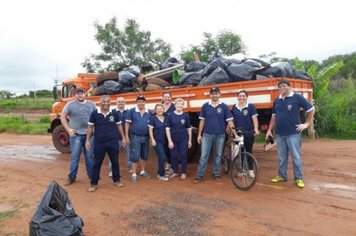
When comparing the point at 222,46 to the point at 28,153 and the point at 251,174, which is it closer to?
the point at 28,153

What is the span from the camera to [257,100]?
23.0 ft

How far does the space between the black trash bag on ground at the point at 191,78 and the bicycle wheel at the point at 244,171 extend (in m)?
2.33

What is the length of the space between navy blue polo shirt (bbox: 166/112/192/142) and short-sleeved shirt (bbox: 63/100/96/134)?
1.43 m

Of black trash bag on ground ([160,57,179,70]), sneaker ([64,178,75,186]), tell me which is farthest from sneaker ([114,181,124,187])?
black trash bag on ground ([160,57,179,70])

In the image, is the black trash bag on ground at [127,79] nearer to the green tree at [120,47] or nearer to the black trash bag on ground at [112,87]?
the black trash bag on ground at [112,87]

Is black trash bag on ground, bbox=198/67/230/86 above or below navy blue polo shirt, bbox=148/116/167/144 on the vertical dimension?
above

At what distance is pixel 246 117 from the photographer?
21.6 feet

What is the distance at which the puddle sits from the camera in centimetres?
1037

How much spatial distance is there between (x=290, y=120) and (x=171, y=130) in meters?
2.16

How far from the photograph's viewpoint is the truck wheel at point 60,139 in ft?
35.7

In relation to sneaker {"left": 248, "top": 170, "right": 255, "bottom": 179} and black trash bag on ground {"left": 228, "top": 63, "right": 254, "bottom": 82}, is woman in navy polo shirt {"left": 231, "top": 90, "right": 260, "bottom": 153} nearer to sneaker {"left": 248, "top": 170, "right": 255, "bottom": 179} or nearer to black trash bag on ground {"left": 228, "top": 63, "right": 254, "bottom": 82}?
sneaker {"left": 248, "top": 170, "right": 255, "bottom": 179}

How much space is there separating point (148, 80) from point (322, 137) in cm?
662

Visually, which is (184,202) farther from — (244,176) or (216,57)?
(216,57)

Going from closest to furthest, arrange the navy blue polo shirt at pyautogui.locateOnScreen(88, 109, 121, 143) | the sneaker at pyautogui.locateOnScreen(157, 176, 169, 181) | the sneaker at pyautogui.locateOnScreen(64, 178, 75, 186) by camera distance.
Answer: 1. the navy blue polo shirt at pyautogui.locateOnScreen(88, 109, 121, 143)
2. the sneaker at pyautogui.locateOnScreen(64, 178, 75, 186)
3. the sneaker at pyautogui.locateOnScreen(157, 176, 169, 181)
